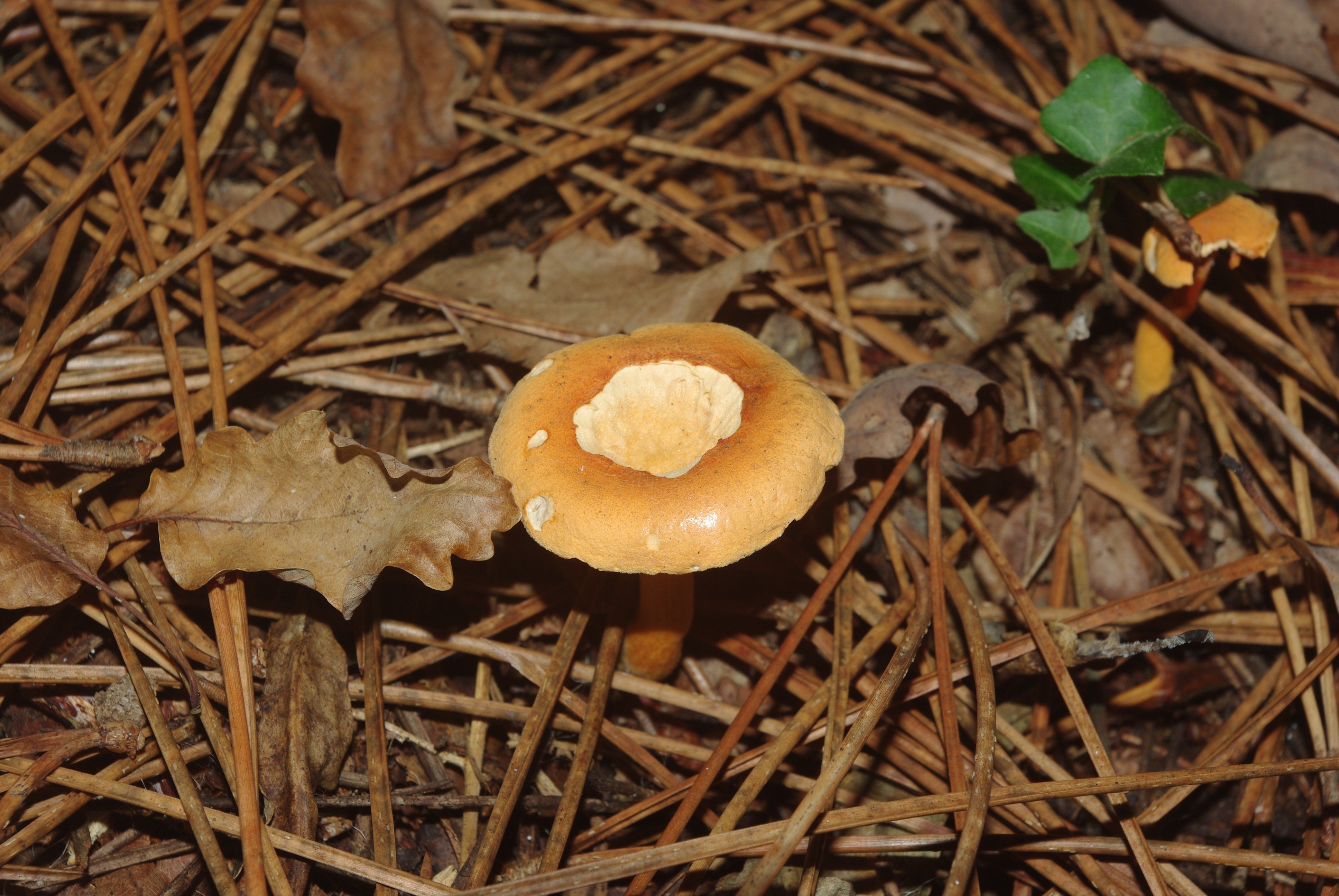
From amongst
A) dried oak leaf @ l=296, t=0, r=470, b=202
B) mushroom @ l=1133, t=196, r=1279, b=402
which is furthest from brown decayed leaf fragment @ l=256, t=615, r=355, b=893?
mushroom @ l=1133, t=196, r=1279, b=402

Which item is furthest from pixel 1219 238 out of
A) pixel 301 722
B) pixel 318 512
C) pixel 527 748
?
pixel 301 722

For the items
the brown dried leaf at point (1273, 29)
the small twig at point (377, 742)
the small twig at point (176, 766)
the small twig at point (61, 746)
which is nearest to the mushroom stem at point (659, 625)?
the small twig at point (377, 742)

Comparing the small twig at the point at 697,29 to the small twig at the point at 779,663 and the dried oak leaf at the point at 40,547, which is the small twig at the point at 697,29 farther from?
the dried oak leaf at the point at 40,547

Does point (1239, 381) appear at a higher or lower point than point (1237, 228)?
lower

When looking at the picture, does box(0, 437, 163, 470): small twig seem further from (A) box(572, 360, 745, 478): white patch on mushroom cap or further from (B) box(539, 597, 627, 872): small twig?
(B) box(539, 597, 627, 872): small twig

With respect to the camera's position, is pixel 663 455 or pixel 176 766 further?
pixel 663 455

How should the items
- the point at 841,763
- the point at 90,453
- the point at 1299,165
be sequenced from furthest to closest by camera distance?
the point at 1299,165
the point at 90,453
the point at 841,763

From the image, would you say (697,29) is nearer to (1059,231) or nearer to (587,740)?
(1059,231)
